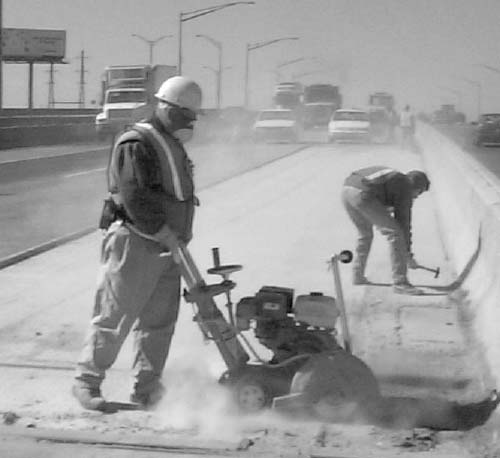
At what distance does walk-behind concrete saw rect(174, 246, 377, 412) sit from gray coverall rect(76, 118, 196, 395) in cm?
19

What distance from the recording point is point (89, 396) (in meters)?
6.32

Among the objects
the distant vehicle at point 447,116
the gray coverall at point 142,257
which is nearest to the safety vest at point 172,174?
the gray coverall at point 142,257

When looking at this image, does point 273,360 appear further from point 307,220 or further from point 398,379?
point 307,220

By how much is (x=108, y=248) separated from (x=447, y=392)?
2.14 meters

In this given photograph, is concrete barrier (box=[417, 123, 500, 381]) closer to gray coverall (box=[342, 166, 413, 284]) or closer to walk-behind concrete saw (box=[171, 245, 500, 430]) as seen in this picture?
gray coverall (box=[342, 166, 413, 284])

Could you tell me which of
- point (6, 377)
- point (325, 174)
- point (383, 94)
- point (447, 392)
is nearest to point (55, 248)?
point (6, 377)

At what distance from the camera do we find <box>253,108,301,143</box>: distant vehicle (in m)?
50.2

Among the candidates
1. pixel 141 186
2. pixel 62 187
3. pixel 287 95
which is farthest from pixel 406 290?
pixel 287 95

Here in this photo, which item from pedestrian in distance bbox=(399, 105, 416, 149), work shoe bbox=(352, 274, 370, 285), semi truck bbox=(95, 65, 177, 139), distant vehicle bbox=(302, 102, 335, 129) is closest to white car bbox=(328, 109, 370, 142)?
pedestrian in distance bbox=(399, 105, 416, 149)

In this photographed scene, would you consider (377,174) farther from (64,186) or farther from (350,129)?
(350,129)

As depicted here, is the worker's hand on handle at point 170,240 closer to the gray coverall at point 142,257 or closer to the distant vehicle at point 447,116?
the gray coverall at point 142,257

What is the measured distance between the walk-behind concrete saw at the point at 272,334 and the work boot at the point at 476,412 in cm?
49

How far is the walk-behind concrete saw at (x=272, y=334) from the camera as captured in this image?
20.3 ft

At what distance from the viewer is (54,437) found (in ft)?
19.1
